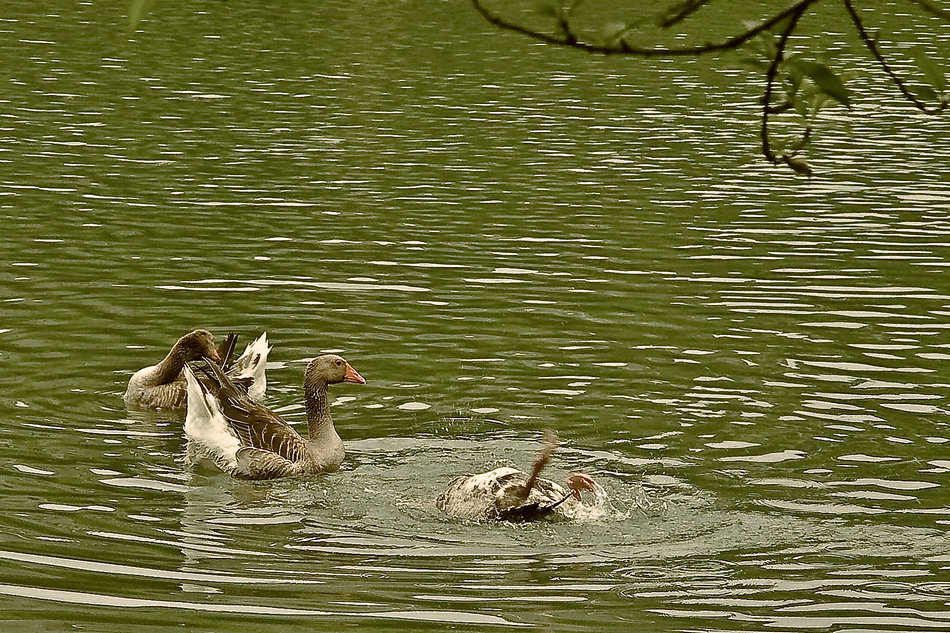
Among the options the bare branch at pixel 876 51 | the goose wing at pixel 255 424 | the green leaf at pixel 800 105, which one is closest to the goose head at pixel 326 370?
the goose wing at pixel 255 424

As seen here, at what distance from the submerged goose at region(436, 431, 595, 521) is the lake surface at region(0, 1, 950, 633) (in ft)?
0.59

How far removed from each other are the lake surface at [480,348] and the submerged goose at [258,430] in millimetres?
210

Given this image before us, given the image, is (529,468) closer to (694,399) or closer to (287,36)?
(694,399)

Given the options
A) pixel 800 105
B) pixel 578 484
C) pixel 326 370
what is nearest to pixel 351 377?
pixel 326 370

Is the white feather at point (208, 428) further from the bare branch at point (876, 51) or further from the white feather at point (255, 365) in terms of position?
the bare branch at point (876, 51)

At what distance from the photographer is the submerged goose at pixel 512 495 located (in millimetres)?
12359

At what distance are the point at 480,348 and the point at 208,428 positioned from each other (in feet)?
13.0

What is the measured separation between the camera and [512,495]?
12414 mm

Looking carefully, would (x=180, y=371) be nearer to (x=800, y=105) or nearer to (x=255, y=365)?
(x=255, y=365)

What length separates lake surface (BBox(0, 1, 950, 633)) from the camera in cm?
1115

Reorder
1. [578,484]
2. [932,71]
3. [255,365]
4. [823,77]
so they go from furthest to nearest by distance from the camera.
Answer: [255,365]
[578,484]
[932,71]
[823,77]

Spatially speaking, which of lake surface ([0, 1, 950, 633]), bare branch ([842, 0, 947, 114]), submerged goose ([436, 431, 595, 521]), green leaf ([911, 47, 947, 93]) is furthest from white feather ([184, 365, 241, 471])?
green leaf ([911, 47, 947, 93])

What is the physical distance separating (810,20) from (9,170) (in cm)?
3360

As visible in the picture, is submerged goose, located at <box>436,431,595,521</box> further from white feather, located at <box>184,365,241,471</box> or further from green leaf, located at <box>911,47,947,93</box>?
green leaf, located at <box>911,47,947,93</box>
